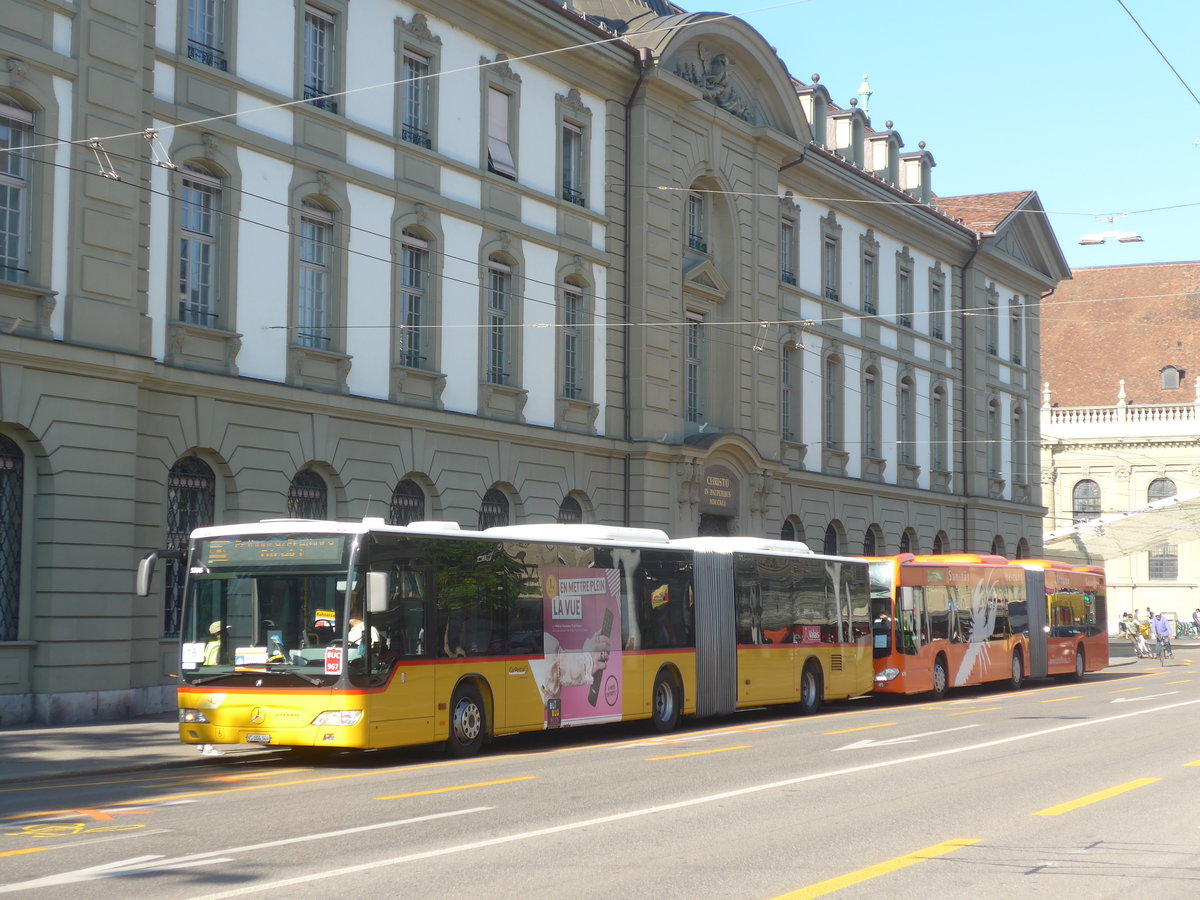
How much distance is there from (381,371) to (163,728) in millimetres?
8541

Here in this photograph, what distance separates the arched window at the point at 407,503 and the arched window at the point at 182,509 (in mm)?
4028

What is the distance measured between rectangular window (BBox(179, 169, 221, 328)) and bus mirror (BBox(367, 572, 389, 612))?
8.63 meters

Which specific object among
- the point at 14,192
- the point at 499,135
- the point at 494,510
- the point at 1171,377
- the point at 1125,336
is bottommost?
the point at 494,510

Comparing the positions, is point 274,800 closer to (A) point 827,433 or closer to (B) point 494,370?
(B) point 494,370

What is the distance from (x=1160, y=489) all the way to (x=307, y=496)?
69.6 meters

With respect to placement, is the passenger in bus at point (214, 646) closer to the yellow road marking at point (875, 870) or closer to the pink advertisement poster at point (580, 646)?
the pink advertisement poster at point (580, 646)

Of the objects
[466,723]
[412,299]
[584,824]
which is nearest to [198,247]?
[412,299]

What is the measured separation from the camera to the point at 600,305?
33750 millimetres

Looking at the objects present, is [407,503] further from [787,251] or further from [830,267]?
[830,267]

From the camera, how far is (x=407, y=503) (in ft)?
94.1

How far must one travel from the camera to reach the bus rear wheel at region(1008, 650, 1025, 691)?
36.8 m

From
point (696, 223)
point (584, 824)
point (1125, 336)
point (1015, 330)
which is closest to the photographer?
point (584, 824)

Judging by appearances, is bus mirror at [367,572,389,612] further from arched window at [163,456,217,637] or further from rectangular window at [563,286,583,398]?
rectangular window at [563,286,583,398]

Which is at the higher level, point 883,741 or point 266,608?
point 266,608
